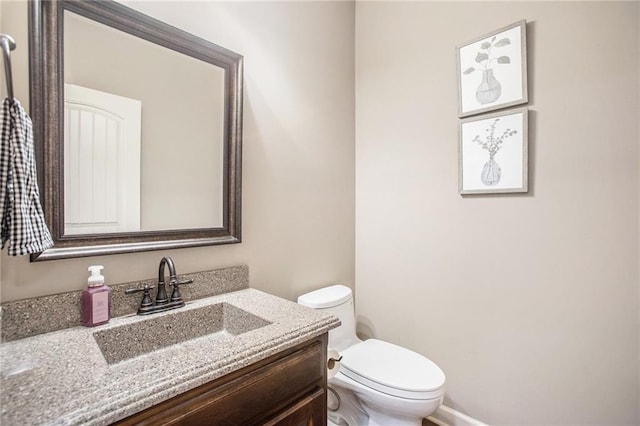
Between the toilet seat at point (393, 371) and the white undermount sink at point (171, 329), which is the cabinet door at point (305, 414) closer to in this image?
the white undermount sink at point (171, 329)

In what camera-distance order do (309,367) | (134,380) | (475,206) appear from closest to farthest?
(134,380) → (309,367) → (475,206)

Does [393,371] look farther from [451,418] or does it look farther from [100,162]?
[100,162]

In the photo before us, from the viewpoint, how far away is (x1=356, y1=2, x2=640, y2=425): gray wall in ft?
3.99

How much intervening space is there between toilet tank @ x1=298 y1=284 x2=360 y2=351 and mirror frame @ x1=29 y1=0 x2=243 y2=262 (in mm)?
608

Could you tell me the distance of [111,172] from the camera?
1058 millimetres

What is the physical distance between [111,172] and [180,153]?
26cm

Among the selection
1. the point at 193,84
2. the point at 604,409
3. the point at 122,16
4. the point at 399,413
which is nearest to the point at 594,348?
the point at 604,409

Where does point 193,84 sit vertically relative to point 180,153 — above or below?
above

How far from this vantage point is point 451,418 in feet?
5.41

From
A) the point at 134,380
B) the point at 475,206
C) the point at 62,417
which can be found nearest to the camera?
the point at 62,417

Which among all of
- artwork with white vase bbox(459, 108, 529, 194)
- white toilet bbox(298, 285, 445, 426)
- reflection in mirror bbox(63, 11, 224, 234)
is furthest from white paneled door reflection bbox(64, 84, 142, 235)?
artwork with white vase bbox(459, 108, 529, 194)

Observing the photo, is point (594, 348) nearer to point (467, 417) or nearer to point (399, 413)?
point (467, 417)

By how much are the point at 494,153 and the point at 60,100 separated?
1.77 meters

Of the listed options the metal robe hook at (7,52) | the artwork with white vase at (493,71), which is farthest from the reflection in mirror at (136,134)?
the artwork with white vase at (493,71)
